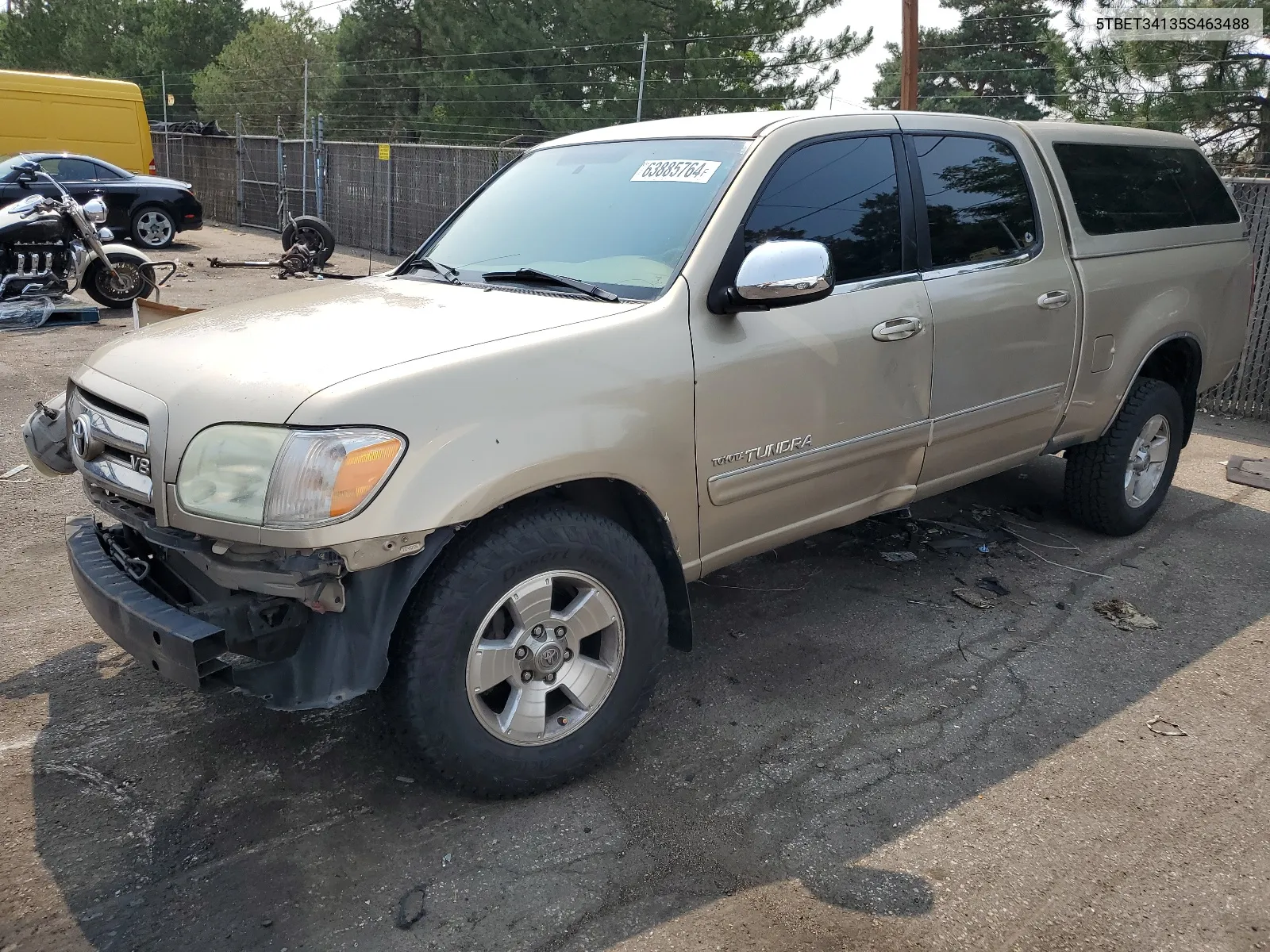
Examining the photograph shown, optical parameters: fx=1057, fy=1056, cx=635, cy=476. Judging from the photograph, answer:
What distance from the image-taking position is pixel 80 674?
3750 mm

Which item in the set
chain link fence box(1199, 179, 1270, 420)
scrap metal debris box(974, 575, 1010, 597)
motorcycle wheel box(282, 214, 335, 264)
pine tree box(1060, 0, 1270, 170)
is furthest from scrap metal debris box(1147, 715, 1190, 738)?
motorcycle wheel box(282, 214, 335, 264)

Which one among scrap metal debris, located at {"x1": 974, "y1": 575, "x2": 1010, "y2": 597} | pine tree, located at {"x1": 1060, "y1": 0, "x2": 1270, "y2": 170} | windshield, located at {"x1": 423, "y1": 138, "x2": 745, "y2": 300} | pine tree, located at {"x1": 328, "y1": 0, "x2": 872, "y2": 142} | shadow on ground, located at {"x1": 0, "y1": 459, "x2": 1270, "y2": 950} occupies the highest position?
pine tree, located at {"x1": 328, "y1": 0, "x2": 872, "y2": 142}

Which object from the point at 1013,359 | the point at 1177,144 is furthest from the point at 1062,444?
the point at 1177,144

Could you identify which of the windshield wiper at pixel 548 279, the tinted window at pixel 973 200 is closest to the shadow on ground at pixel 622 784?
the windshield wiper at pixel 548 279

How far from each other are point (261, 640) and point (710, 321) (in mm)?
1593

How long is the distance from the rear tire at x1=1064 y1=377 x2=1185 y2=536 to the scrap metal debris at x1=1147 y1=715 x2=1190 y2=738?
181 centimetres

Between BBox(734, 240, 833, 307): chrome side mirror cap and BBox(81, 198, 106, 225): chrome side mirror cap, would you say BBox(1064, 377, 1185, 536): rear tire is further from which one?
BBox(81, 198, 106, 225): chrome side mirror cap

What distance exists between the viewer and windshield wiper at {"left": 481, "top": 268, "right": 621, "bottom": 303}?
330 cm

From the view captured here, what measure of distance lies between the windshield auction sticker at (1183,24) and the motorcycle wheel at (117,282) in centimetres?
1163

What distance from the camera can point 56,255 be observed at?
11.3 m

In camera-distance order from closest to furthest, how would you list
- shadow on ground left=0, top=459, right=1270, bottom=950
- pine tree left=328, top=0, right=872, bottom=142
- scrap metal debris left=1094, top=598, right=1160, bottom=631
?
shadow on ground left=0, top=459, right=1270, bottom=950 → scrap metal debris left=1094, top=598, right=1160, bottom=631 → pine tree left=328, top=0, right=872, bottom=142

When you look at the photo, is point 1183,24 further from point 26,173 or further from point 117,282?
point 26,173

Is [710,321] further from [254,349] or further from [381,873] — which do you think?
[381,873]

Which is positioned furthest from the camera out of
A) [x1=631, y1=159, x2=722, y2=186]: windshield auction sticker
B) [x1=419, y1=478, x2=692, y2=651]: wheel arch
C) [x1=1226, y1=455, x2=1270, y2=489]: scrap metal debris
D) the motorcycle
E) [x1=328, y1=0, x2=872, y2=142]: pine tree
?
[x1=328, y1=0, x2=872, y2=142]: pine tree
